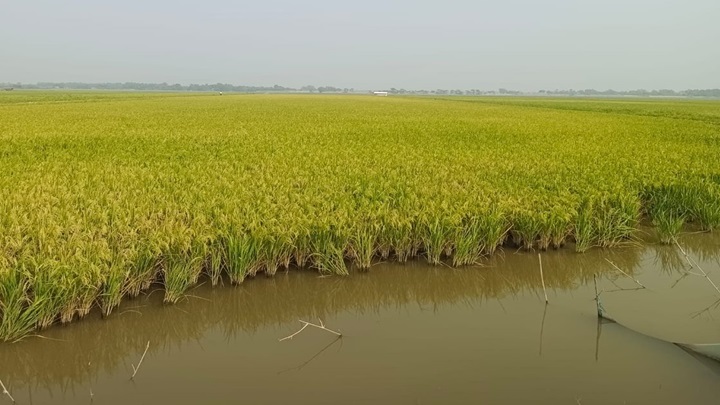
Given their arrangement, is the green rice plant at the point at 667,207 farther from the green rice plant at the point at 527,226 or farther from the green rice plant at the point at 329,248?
the green rice plant at the point at 329,248

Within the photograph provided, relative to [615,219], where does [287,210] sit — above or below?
above

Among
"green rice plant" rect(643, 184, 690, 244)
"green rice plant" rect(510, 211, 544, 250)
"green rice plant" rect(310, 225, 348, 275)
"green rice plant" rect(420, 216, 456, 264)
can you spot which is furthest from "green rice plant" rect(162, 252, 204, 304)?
"green rice plant" rect(643, 184, 690, 244)

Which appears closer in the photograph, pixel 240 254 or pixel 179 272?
pixel 179 272

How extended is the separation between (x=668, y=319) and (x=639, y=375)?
137cm

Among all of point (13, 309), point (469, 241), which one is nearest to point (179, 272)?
point (13, 309)

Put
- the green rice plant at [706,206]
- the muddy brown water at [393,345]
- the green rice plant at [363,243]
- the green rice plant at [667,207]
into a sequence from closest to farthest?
the muddy brown water at [393,345] < the green rice plant at [363,243] < the green rice plant at [667,207] < the green rice plant at [706,206]

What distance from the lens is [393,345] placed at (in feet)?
15.3

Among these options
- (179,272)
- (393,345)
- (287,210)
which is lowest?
(393,345)

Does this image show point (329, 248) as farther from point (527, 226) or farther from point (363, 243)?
point (527, 226)

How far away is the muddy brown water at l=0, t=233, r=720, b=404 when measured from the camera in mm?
3965

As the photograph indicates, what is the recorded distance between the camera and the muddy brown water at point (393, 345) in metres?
3.96

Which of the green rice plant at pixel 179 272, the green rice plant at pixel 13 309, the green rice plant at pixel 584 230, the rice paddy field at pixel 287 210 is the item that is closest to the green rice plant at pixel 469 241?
the rice paddy field at pixel 287 210

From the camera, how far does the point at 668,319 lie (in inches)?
205

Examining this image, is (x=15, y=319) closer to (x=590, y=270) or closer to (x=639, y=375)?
(x=639, y=375)
